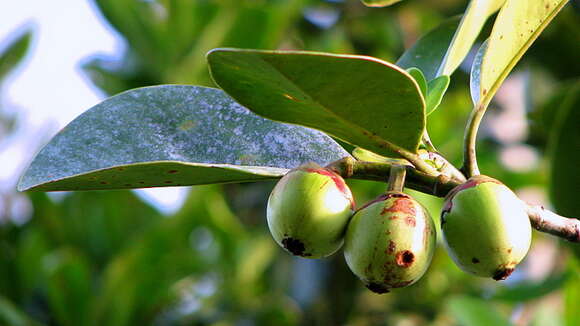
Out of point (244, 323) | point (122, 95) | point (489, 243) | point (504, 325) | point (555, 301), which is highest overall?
point (122, 95)

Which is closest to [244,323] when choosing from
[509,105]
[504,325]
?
[504,325]

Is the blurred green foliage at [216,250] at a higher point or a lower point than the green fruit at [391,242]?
lower

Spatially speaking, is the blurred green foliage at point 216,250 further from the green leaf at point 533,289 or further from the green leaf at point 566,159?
the green leaf at point 566,159

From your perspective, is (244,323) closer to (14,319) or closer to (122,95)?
(14,319)

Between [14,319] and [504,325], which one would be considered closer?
[504,325]

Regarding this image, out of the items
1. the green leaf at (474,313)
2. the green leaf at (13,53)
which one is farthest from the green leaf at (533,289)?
the green leaf at (13,53)

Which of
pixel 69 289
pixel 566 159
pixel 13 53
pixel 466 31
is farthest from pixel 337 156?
pixel 13 53

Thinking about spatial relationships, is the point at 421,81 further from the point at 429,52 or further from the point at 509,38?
the point at 429,52
